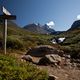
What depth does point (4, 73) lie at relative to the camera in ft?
29.1

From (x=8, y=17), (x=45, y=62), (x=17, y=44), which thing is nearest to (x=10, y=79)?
(x=8, y=17)

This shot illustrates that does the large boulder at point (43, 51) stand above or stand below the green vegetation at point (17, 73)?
above

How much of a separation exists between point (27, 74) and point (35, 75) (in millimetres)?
316

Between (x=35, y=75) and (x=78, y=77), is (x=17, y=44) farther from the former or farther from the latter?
(x=35, y=75)

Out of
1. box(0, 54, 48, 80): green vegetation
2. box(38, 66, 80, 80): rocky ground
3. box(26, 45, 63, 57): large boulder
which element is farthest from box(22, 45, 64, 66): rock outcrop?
box(0, 54, 48, 80): green vegetation

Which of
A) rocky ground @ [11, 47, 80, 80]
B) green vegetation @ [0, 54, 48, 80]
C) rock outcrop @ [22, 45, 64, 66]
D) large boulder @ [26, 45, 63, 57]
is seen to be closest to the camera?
green vegetation @ [0, 54, 48, 80]

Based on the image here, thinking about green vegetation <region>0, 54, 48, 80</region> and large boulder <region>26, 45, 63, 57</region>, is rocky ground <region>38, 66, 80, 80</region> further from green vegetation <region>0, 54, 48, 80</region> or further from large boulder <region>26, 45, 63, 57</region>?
large boulder <region>26, 45, 63, 57</region>

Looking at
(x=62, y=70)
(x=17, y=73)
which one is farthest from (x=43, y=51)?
(x=17, y=73)

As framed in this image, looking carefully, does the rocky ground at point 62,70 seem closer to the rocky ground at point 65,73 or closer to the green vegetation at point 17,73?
the rocky ground at point 65,73

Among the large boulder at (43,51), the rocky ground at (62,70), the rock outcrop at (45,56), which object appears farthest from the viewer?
the large boulder at (43,51)

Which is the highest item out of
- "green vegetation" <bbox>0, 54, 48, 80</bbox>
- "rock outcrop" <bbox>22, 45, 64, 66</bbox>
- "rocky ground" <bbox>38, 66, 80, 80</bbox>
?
"rock outcrop" <bbox>22, 45, 64, 66</bbox>

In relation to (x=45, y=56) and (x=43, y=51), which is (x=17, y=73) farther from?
(x=43, y=51)

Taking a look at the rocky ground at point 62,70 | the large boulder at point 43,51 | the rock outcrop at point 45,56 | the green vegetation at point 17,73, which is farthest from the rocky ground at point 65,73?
the large boulder at point 43,51

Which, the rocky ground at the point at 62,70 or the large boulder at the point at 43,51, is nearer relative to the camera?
the rocky ground at the point at 62,70
